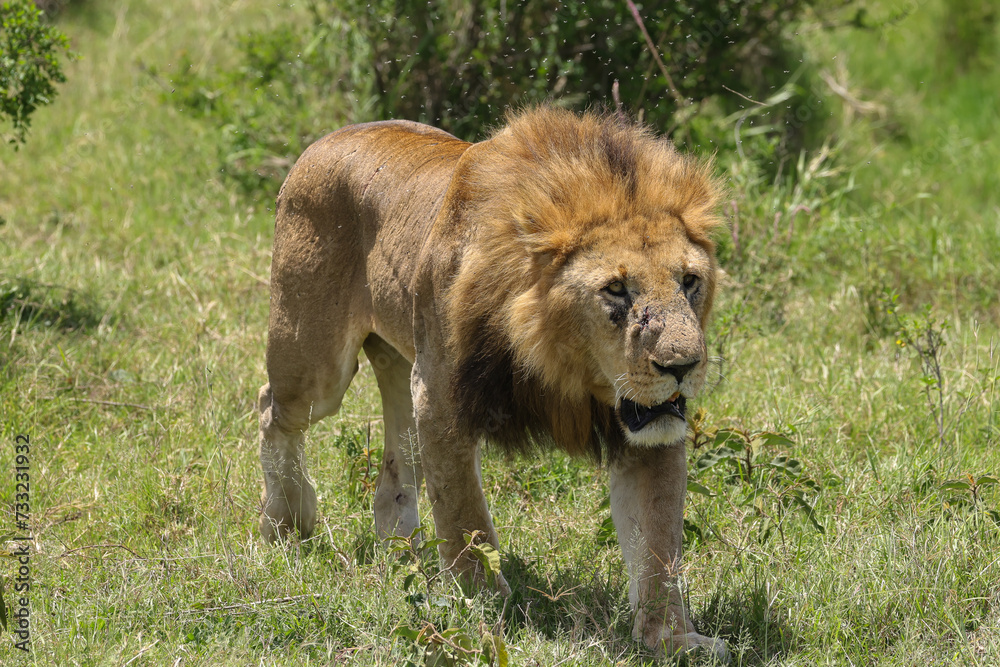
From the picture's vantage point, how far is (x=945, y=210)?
718 centimetres

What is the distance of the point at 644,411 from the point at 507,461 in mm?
690

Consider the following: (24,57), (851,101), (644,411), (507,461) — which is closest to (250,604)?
(507,461)

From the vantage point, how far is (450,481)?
3.18 m

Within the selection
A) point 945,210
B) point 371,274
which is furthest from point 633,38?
point 371,274

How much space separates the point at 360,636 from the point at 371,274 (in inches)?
45.0

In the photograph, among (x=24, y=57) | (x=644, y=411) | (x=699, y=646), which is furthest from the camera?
(x=24, y=57)

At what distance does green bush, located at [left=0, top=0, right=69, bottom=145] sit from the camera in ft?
16.4

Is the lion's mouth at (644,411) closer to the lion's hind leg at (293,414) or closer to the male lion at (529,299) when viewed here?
the male lion at (529,299)

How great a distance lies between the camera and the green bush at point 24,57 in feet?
16.4

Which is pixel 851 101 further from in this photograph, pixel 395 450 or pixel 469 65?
pixel 395 450

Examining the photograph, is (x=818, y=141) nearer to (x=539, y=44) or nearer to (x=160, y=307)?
(x=539, y=44)

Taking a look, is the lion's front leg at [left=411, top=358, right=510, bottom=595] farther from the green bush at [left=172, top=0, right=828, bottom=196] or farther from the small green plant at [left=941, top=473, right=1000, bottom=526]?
the green bush at [left=172, top=0, right=828, bottom=196]

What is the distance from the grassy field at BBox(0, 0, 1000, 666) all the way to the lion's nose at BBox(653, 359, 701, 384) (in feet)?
2.67

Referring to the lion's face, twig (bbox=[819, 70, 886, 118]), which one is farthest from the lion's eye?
twig (bbox=[819, 70, 886, 118])
